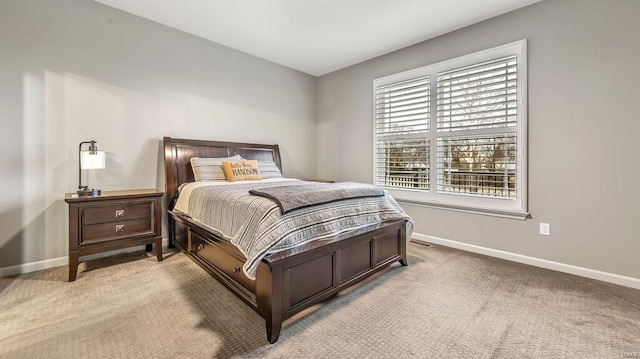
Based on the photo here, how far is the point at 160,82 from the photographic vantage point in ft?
→ 11.1

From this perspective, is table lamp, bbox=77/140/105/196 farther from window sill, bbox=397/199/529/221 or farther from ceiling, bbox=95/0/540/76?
window sill, bbox=397/199/529/221

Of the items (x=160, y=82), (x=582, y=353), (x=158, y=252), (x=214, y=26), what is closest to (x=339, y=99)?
(x=214, y=26)

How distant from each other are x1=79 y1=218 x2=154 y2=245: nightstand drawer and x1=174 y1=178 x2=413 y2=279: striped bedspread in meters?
0.52

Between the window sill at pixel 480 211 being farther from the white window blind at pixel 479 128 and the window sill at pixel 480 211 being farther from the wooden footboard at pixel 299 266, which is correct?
the wooden footboard at pixel 299 266

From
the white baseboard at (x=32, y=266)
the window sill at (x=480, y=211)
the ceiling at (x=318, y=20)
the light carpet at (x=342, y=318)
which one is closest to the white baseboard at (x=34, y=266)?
the white baseboard at (x=32, y=266)

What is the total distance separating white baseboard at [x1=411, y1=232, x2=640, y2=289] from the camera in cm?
241

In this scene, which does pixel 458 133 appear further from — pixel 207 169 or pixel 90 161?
pixel 90 161

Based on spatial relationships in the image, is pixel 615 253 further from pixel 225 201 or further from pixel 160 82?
pixel 160 82

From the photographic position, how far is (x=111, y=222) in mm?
2635

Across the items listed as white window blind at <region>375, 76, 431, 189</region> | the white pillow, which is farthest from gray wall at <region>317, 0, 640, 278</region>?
the white pillow

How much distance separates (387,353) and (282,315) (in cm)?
63

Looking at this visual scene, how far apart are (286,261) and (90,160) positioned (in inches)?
87.8

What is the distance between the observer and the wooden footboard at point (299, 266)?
167 cm

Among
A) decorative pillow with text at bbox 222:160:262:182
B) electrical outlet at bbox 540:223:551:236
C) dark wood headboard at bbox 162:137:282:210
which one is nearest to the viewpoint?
electrical outlet at bbox 540:223:551:236
